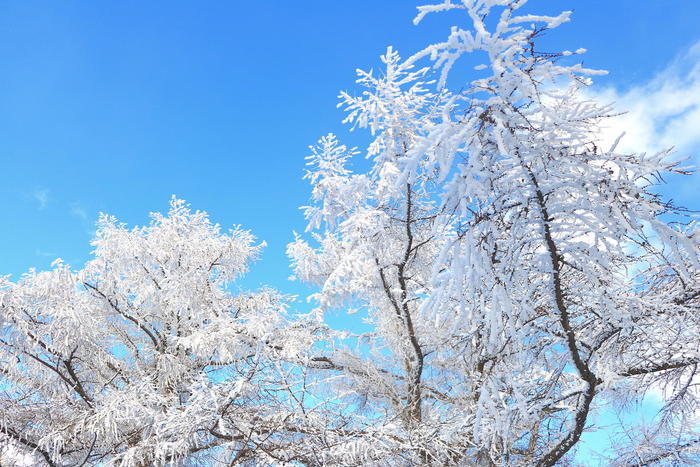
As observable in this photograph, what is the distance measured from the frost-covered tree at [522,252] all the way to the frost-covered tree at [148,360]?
115 cm

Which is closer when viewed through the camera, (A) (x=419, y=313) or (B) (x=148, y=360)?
(A) (x=419, y=313)

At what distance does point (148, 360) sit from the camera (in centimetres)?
856

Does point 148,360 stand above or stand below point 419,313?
above

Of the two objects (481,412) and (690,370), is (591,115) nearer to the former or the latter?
(481,412)

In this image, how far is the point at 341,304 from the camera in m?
7.67

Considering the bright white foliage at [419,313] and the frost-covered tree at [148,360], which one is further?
the frost-covered tree at [148,360]

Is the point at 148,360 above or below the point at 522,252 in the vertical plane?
above

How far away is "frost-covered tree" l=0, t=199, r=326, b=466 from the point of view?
5398 millimetres

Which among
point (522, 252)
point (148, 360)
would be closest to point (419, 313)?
point (522, 252)

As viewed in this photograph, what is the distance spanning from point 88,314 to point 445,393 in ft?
16.0

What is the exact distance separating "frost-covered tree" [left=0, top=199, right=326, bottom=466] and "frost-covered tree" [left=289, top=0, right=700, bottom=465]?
45.1 inches

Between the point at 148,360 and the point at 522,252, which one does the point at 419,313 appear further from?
the point at 148,360

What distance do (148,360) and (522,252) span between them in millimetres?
7366

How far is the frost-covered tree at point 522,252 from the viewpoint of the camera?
240cm
